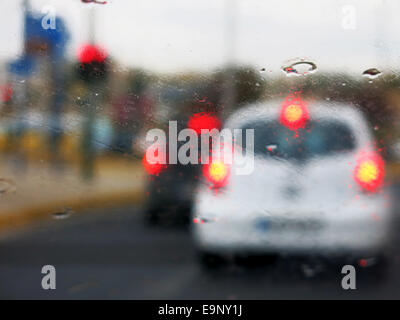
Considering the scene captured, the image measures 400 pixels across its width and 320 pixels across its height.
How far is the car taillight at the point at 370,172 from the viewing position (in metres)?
3.80

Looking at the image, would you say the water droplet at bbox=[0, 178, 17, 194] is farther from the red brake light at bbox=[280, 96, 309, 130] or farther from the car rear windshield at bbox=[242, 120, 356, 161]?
the red brake light at bbox=[280, 96, 309, 130]

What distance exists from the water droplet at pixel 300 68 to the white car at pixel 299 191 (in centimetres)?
20

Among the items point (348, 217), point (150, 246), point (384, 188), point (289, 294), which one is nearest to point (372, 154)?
point (384, 188)

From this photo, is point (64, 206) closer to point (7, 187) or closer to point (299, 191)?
point (7, 187)

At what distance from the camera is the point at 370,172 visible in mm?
3816

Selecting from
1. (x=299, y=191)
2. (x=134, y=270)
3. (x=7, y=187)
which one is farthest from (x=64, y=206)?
(x=299, y=191)

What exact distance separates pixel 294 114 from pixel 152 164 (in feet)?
3.43

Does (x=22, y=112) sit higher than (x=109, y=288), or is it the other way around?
(x=22, y=112)

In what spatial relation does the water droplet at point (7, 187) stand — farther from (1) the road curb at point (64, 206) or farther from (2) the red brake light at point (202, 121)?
(2) the red brake light at point (202, 121)

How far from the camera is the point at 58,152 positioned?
3.93m

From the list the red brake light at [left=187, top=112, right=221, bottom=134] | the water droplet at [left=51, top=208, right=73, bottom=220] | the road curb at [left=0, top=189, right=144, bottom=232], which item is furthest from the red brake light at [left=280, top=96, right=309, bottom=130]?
the water droplet at [left=51, top=208, right=73, bottom=220]

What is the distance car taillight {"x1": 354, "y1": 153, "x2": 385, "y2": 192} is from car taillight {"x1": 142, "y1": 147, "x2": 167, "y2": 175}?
4.42ft

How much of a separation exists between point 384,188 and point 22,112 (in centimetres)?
262
